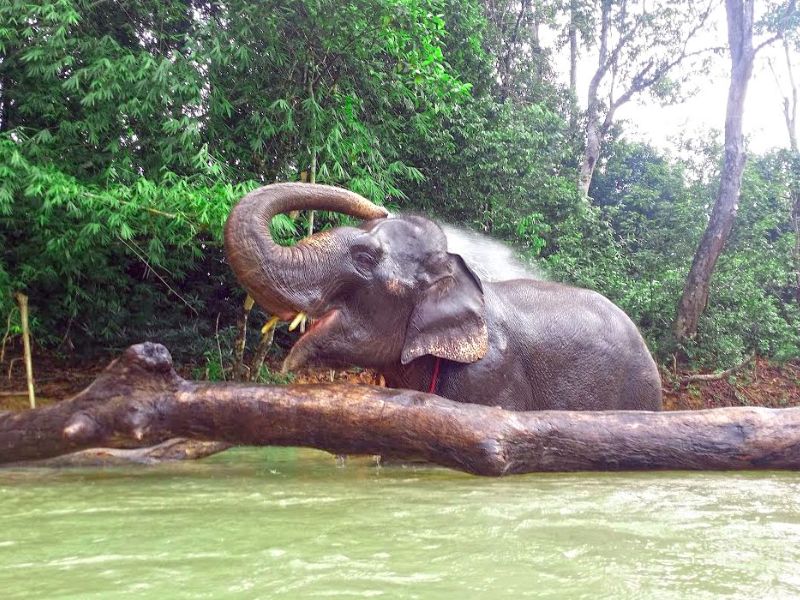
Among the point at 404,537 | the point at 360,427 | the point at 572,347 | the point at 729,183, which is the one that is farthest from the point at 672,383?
the point at 404,537

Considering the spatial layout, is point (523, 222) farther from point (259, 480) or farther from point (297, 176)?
point (259, 480)

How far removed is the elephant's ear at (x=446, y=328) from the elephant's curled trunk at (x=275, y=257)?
60cm

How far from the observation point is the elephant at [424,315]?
4.19 m

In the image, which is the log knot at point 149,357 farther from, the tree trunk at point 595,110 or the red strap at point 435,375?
the tree trunk at point 595,110

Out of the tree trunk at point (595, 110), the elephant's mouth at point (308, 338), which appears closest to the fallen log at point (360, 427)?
the elephant's mouth at point (308, 338)

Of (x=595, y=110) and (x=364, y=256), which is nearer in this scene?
(x=364, y=256)

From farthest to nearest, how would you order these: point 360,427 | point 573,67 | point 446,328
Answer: point 573,67 → point 446,328 → point 360,427

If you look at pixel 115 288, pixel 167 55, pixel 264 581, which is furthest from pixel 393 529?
pixel 115 288

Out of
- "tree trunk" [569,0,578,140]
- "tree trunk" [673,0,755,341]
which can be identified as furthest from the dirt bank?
"tree trunk" [569,0,578,140]

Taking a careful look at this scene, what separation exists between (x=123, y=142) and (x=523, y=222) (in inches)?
224

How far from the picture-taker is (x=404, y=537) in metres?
2.29

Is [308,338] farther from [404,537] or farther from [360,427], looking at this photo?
[404,537]

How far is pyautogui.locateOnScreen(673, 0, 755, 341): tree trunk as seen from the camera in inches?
532

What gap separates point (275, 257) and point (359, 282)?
1.70 feet
